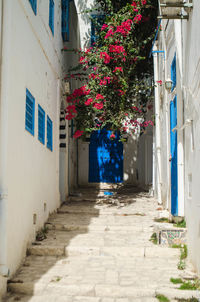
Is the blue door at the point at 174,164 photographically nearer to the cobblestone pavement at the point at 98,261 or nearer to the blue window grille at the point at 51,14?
the cobblestone pavement at the point at 98,261

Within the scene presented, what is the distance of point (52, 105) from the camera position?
9.43 metres

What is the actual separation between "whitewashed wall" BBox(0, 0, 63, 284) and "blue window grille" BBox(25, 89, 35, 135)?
0.13 meters

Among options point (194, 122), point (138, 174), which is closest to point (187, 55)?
point (194, 122)

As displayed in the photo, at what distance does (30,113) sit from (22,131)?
90 centimetres

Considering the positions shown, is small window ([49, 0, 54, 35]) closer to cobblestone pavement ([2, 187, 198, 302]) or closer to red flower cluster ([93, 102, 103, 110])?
red flower cluster ([93, 102, 103, 110])

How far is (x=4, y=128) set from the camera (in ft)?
16.2

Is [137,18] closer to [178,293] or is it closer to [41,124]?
[41,124]

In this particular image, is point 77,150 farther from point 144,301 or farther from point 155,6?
point 144,301

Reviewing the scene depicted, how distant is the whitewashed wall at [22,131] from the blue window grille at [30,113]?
128 millimetres

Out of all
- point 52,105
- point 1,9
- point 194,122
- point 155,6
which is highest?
point 155,6

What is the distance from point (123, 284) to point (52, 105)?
5.53 m

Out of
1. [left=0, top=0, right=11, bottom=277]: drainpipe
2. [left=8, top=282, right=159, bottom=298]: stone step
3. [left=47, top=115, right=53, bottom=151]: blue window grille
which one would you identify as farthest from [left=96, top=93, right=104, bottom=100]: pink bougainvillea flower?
[left=8, top=282, right=159, bottom=298]: stone step

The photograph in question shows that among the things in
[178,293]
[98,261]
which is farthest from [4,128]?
[178,293]

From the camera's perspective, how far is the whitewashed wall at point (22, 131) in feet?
16.4
